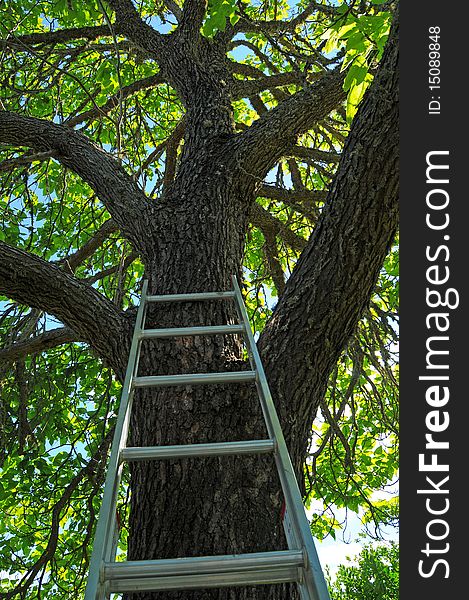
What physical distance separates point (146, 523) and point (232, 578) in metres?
0.84

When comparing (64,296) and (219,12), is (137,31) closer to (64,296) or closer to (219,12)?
(219,12)

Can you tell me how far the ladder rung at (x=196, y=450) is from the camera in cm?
173

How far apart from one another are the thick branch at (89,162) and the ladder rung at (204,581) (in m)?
2.05

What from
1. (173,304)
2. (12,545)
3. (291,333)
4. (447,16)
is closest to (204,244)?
(173,304)

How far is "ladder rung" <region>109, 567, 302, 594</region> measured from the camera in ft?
4.30

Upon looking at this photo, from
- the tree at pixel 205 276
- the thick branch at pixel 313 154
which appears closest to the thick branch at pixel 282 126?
the tree at pixel 205 276

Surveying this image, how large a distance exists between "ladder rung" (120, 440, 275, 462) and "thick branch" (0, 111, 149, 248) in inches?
62.4

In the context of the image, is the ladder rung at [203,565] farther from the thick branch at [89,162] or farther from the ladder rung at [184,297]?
the thick branch at [89,162]

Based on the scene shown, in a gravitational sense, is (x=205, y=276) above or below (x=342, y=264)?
above

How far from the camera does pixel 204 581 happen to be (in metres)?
1.31

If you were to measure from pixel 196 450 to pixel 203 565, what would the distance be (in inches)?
18.2

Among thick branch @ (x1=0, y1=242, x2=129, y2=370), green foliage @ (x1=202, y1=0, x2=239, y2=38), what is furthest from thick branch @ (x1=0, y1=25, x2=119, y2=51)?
thick branch @ (x1=0, y1=242, x2=129, y2=370)

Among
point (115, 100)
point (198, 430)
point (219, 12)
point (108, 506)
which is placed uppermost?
point (115, 100)

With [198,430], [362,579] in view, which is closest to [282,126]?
[198,430]
